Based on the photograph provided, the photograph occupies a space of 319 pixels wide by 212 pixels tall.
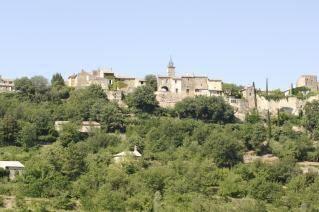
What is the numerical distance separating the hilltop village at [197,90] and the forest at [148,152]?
134 centimetres

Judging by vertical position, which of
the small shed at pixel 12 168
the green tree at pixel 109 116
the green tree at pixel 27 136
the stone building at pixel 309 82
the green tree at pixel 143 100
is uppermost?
the stone building at pixel 309 82

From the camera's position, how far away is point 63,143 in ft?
197

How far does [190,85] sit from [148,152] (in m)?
14.8

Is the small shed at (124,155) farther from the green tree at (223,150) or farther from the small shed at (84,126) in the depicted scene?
the small shed at (84,126)

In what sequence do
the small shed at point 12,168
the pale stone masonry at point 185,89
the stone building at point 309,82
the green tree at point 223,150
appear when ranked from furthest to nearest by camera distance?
the stone building at point 309,82 < the pale stone masonry at point 185,89 < the green tree at point 223,150 < the small shed at point 12,168

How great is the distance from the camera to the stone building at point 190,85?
235 feet

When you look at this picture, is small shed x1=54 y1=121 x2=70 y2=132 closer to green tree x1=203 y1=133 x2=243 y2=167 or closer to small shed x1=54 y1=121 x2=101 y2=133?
small shed x1=54 y1=121 x2=101 y2=133

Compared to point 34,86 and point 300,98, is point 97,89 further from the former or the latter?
point 300,98

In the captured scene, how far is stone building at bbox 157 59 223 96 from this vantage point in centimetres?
7175

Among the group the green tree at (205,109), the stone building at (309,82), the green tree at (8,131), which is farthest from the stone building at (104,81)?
the stone building at (309,82)

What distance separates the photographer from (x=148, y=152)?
192ft

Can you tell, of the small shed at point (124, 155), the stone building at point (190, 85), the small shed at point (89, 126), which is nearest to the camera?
the small shed at point (124, 155)

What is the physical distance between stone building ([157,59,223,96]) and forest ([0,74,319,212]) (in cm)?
197

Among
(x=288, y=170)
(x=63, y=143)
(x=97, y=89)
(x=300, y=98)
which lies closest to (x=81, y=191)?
(x=63, y=143)
